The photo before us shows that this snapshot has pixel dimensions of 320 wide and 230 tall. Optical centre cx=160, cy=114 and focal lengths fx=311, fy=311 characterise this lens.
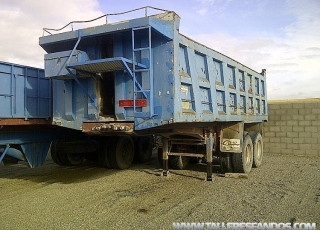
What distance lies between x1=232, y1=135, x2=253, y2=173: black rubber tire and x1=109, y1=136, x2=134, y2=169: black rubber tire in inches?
114

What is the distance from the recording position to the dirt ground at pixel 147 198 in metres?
4.27

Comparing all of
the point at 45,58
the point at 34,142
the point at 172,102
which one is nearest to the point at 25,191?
the point at 34,142

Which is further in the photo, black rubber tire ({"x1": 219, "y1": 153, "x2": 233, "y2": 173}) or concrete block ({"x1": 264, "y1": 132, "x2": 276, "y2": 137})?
concrete block ({"x1": 264, "y1": 132, "x2": 276, "y2": 137})

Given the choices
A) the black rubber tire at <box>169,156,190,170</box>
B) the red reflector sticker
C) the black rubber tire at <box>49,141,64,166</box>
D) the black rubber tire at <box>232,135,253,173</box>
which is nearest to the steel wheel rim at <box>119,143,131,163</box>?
the black rubber tire at <box>169,156,190,170</box>

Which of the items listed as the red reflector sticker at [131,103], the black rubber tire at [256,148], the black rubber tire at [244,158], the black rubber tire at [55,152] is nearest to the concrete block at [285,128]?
the black rubber tire at [256,148]

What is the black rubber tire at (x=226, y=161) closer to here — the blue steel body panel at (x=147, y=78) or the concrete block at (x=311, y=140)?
the blue steel body panel at (x=147, y=78)

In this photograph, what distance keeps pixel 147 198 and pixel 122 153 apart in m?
3.21

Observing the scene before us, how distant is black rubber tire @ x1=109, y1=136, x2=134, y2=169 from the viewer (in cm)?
814

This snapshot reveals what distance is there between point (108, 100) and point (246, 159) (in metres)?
4.01

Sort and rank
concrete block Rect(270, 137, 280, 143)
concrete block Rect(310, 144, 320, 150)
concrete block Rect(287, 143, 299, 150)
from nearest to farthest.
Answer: concrete block Rect(310, 144, 320, 150) → concrete block Rect(287, 143, 299, 150) → concrete block Rect(270, 137, 280, 143)

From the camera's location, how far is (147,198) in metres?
5.41

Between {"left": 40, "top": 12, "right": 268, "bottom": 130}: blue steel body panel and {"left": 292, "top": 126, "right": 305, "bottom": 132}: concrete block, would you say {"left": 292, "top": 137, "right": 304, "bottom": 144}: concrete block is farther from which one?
{"left": 40, "top": 12, "right": 268, "bottom": 130}: blue steel body panel

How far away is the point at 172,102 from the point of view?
511 centimetres

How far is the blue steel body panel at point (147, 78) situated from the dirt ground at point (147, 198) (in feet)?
4.31
